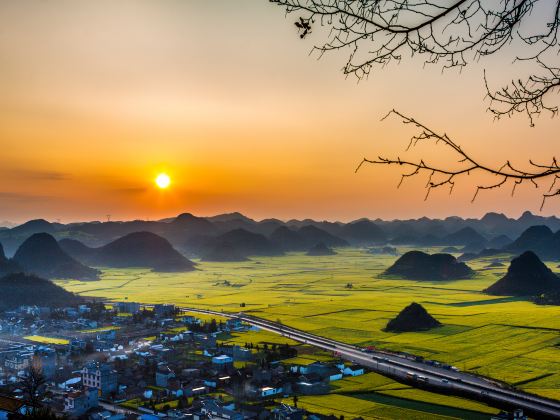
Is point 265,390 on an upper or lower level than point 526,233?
lower

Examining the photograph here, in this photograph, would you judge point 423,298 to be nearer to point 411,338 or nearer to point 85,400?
point 411,338

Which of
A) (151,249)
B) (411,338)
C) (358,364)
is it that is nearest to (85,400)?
(358,364)

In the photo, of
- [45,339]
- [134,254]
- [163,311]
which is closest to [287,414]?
[45,339]

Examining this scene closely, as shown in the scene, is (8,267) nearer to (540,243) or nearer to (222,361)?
(222,361)

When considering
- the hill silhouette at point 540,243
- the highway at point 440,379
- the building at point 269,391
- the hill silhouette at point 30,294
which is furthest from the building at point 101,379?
the hill silhouette at point 540,243

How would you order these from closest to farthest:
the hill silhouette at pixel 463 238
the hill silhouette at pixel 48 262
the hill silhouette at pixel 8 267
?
the hill silhouette at pixel 8 267
the hill silhouette at pixel 48 262
the hill silhouette at pixel 463 238

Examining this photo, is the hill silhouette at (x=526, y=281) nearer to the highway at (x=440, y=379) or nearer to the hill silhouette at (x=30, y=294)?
the highway at (x=440, y=379)
